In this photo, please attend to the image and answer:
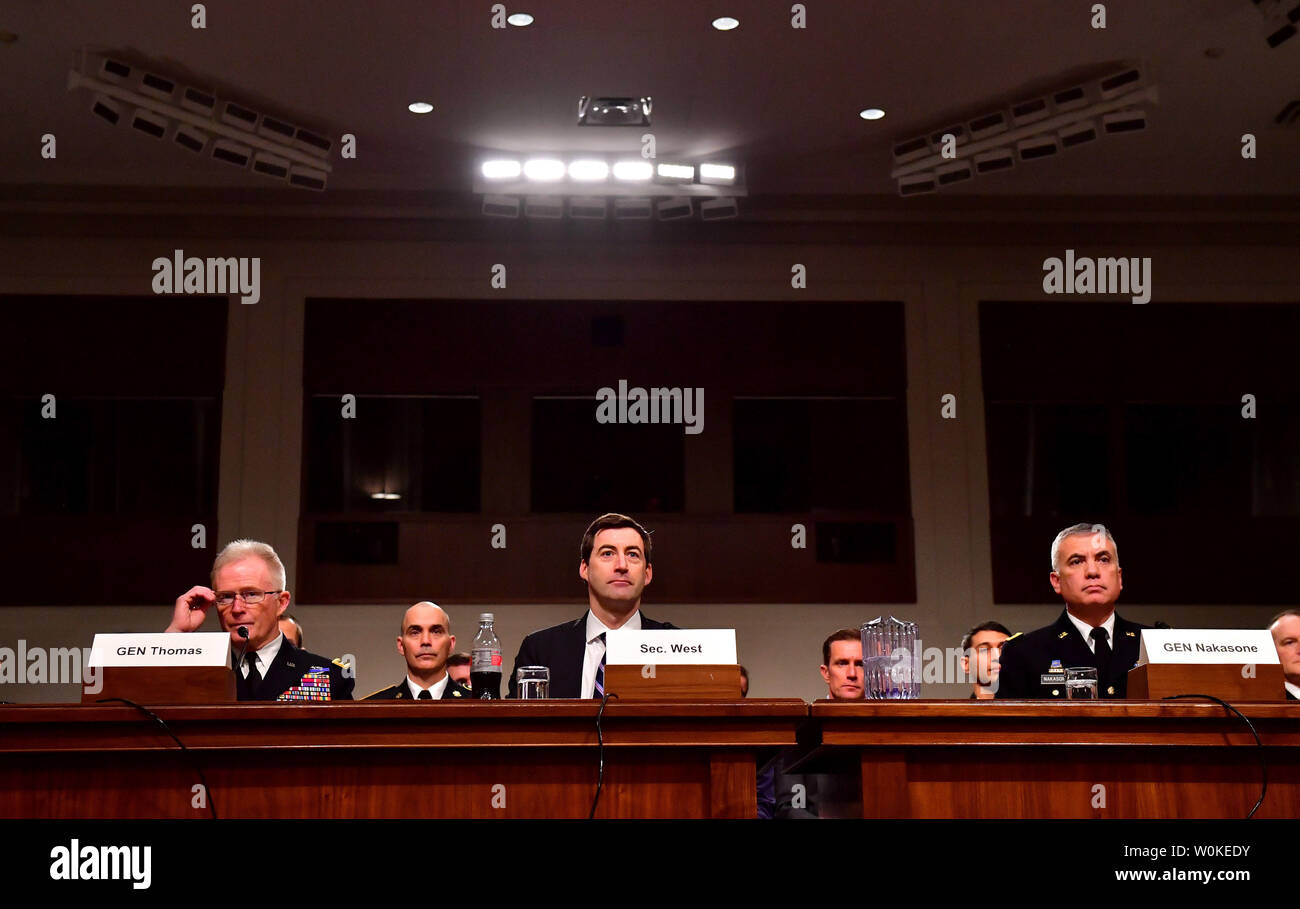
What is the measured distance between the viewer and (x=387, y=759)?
1.97 m

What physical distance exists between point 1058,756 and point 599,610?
4.18 feet

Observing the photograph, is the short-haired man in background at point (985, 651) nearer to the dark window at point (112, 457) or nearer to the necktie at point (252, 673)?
the necktie at point (252, 673)

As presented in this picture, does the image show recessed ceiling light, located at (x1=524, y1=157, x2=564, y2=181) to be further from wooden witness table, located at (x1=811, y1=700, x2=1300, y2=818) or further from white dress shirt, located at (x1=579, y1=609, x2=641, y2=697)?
wooden witness table, located at (x1=811, y1=700, x2=1300, y2=818)

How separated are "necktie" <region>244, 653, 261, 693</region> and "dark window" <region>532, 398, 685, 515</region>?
3.79m

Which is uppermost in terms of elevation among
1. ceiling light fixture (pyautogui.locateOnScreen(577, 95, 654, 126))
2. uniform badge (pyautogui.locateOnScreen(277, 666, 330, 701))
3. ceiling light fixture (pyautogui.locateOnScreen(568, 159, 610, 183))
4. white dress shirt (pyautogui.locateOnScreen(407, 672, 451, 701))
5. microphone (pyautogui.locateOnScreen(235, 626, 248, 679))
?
ceiling light fixture (pyautogui.locateOnScreen(577, 95, 654, 126))

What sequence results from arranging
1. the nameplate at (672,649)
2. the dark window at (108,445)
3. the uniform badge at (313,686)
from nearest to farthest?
the nameplate at (672,649)
the uniform badge at (313,686)
the dark window at (108,445)

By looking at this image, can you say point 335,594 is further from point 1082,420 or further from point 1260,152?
point 1260,152

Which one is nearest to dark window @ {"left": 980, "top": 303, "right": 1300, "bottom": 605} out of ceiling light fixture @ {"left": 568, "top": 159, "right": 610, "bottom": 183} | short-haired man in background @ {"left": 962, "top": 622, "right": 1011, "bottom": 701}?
short-haired man in background @ {"left": 962, "top": 622, "right": 1011, "bottom": 701}

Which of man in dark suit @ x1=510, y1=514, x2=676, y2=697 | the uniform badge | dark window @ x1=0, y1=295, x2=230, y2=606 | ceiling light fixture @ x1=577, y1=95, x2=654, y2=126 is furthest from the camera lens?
dark window @ x1=0, y1=295, x2=230, y2=606

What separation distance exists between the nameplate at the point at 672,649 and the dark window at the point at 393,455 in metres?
4.65

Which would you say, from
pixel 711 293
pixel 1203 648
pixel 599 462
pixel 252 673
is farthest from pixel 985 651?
pixel 252 673

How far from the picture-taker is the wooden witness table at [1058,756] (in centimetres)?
197

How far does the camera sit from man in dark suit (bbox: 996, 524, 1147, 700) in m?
2.94

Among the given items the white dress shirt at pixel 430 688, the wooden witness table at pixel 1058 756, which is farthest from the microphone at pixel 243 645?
the wooden witness table at pixel 1058 756
